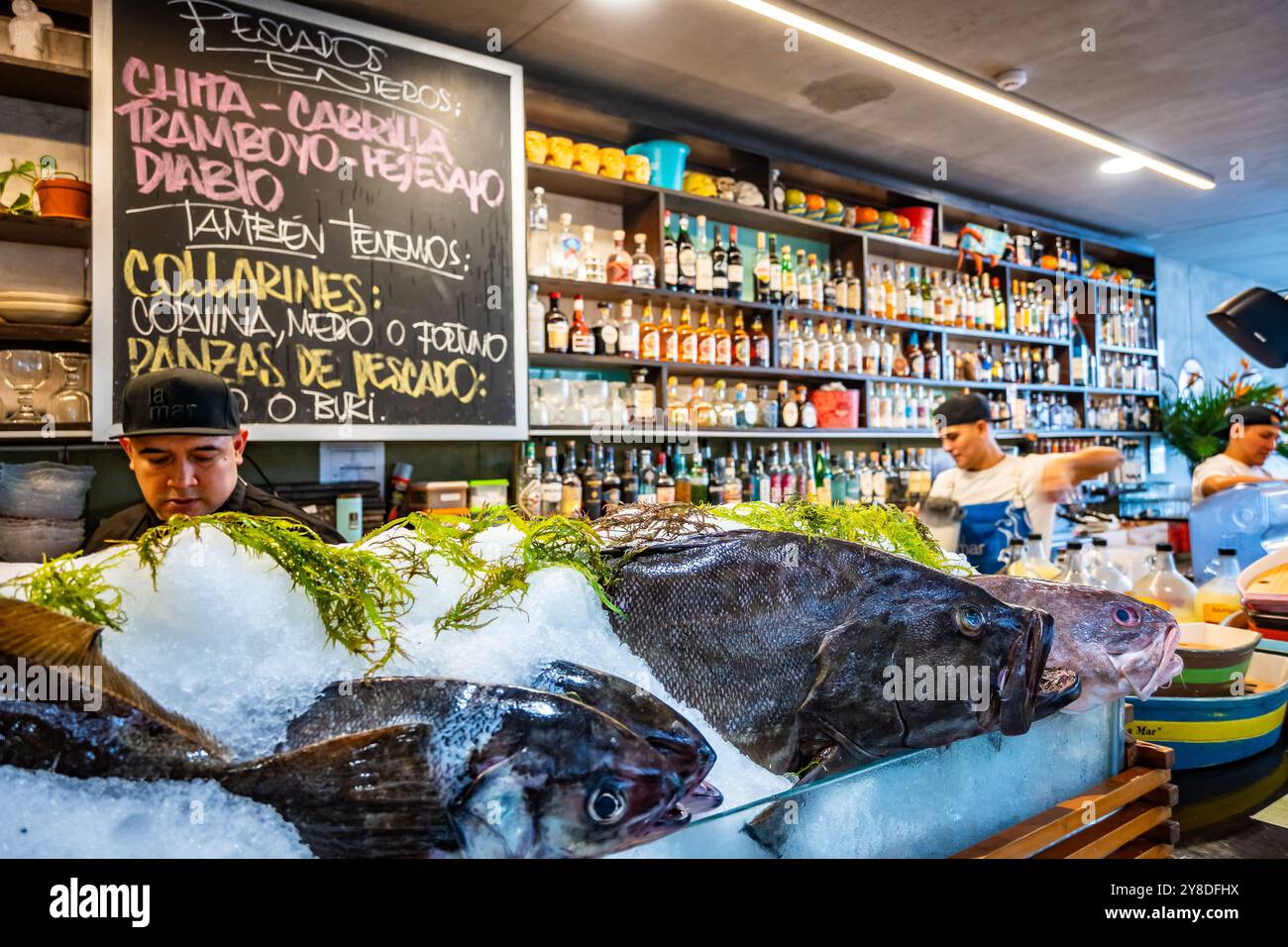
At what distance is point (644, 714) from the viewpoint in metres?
0.73

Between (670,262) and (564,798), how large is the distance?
3.83 meters

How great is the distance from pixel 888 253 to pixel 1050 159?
3.53 ft

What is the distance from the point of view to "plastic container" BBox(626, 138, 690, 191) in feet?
13.8

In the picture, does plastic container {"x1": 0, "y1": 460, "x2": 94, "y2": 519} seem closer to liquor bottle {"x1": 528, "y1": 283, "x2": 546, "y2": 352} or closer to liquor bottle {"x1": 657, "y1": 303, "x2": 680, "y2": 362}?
liquor bottle {"x1": 528, "y1": 283, "x2": 546, "y2": 352}

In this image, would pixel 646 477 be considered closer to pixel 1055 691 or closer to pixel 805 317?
pixel 805 317

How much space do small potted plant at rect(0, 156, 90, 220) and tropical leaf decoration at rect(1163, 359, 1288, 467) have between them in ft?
25.0

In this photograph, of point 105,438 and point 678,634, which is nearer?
point 678,634

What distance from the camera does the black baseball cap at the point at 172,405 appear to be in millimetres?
2123

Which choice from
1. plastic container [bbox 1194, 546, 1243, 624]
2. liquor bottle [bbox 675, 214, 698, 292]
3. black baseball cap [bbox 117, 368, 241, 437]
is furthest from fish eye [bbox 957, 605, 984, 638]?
liquor bottle [bbox 675, 214, 698, 292]

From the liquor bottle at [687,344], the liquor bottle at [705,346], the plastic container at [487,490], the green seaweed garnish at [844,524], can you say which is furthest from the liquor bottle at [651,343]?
the green seaweed garnish at [844,524]

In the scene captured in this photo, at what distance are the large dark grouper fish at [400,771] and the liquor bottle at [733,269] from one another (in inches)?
160
